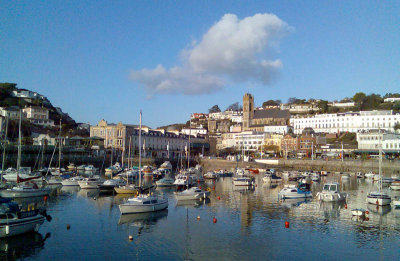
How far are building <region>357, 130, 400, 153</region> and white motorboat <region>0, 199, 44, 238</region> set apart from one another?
307ft

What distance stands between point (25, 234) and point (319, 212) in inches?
928

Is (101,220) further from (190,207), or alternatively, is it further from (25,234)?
(190,207)

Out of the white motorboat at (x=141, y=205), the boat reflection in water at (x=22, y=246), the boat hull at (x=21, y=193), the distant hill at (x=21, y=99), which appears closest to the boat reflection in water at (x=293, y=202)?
the white motorboat at (x=141, y=205)

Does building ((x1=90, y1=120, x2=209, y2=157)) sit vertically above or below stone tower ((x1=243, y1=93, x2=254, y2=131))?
below

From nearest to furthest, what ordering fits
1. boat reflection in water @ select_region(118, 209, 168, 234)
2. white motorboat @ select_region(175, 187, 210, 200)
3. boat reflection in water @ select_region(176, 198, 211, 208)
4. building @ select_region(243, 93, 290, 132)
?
boat reflection in water @ select_region(118, 209, 168, 234) < boat reflection in water @ select_region(176, 198, 211, 208) < white motorboat @ select_region(175, 187, 210, 200) < building @ select_region(243, 93, 290, 132)

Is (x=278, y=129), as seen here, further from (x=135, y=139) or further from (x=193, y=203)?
(x=193, y=203)

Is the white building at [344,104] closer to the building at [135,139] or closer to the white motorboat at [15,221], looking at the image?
the building at [135,139]

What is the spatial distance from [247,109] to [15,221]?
6036 inches

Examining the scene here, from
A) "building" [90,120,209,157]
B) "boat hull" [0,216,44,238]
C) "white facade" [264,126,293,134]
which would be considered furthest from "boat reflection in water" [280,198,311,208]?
"white facade" [264,126,293,134]

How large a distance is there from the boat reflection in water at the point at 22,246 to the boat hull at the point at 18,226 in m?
0.29

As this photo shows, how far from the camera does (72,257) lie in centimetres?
1867

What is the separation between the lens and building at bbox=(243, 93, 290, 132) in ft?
519

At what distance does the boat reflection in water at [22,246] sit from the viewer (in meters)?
18.8

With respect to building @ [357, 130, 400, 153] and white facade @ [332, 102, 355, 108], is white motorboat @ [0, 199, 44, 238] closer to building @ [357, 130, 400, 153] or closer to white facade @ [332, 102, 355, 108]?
building @ [357, 130, 400, 153]
